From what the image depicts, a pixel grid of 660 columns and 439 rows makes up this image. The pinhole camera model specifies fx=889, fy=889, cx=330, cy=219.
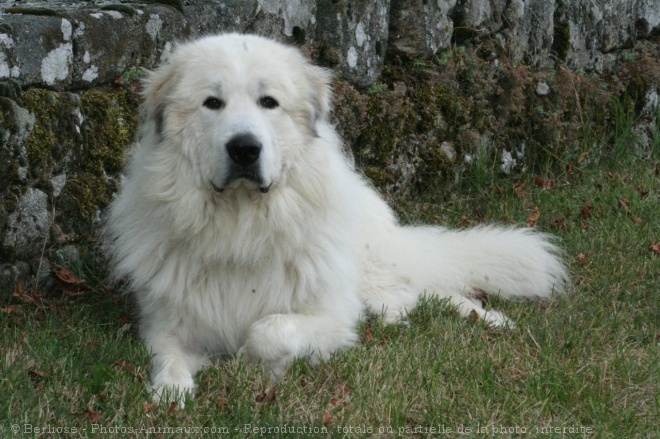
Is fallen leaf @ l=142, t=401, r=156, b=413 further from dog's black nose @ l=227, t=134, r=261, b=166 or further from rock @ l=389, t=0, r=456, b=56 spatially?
rock @ l=389, t=0, r=456, b=56

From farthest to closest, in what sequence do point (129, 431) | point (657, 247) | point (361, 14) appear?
point (361, 14), point (657, 247), point (129, 431)

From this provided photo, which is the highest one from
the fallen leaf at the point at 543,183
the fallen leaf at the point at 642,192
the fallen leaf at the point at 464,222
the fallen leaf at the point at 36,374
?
the fallen leaf at the point at 36,374

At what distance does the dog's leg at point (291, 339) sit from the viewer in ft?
11.2

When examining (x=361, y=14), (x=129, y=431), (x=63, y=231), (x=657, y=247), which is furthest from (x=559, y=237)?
(x=129, y=431)

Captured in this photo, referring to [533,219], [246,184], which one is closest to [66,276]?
[246,184]

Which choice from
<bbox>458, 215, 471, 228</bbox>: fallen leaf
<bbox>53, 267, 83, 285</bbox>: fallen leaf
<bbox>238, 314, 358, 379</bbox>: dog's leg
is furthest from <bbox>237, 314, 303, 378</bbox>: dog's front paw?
<bbox>458, 215, 471, 228</bbox>: fallen leaf

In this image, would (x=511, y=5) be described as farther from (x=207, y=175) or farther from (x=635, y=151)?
(x=207, y=175)

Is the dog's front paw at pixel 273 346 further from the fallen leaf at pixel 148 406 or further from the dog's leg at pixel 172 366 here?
the fallen leaf at pixel 148 406

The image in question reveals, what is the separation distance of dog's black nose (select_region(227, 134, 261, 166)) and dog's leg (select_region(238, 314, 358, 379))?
0.65 meters

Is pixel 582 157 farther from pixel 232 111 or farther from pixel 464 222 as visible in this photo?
pixel 232 111

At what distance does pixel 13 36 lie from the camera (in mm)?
3838

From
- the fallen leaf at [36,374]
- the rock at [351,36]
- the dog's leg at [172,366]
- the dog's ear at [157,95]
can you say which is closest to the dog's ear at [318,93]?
the dog's ear at [157,95]

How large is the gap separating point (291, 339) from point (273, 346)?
0.27 feet

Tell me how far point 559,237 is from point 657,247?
537 millimetres
